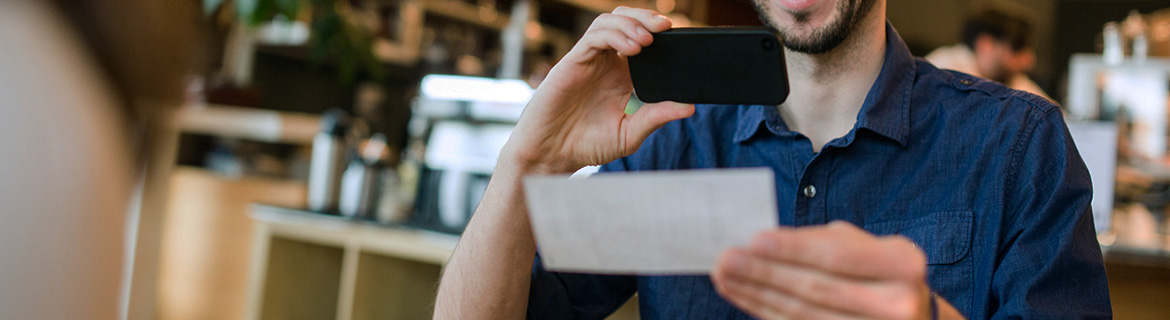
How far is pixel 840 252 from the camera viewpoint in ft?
1.46

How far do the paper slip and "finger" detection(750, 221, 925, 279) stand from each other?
1 centimetres

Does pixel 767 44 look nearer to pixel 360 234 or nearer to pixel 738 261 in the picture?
pixel 738 261

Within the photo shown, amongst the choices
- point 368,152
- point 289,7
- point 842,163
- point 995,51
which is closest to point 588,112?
point 842,163

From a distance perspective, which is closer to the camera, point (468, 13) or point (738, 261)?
point (738, 261)

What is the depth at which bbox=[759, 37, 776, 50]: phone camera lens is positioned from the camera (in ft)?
2.17

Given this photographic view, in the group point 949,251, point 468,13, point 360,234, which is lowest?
point 360,234

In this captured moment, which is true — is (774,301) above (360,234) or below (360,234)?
above

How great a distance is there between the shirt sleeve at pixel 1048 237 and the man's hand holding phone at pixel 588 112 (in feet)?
1.15

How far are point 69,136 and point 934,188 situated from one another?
78 cm

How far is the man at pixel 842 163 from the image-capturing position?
759 millimetres

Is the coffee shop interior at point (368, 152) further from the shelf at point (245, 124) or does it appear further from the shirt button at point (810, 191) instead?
the shirt button at point (810, 191)

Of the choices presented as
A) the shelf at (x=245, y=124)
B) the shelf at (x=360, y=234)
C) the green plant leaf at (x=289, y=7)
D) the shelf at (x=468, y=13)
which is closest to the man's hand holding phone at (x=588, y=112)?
the shelf at (x=360, y=234)

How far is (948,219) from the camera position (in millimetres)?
844

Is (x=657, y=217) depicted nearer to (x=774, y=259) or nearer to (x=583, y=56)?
(x=774, y=259)
